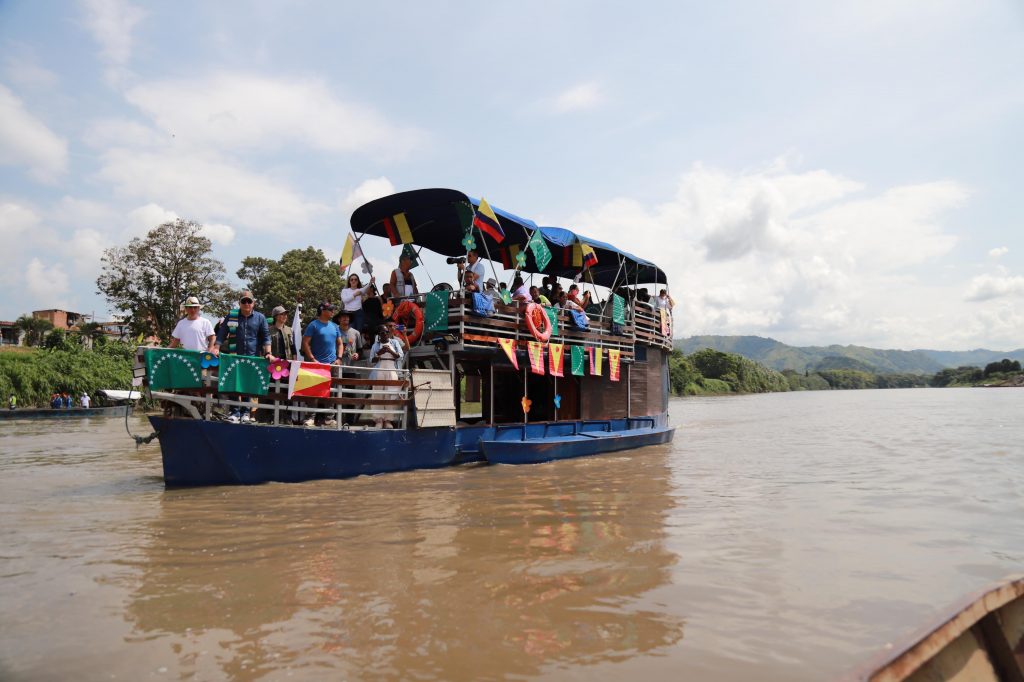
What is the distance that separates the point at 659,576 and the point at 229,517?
187 inches

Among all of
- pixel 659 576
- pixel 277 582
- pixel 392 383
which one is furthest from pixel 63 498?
pixel 659 576

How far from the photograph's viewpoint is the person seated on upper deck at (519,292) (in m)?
12.3

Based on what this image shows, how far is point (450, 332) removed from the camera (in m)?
11.0

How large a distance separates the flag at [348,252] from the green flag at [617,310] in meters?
5.82

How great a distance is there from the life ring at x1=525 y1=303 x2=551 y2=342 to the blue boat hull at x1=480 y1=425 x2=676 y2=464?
6.35ft

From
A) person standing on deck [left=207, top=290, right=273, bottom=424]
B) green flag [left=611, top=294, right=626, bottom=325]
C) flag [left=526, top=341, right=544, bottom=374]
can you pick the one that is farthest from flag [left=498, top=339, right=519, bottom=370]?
person standing on deck [left=207, top=290, right=273, bottom=424]

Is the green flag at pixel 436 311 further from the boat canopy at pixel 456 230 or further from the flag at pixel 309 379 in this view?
the flag at pixel 309 379

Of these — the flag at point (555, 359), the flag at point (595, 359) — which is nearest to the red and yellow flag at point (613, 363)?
the flag at point (595, 359)

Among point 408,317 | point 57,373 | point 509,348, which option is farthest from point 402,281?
point 57,373

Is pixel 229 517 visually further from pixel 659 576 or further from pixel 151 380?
pixel 659 576

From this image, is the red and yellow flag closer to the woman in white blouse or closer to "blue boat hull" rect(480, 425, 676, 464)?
"blue boat hull" rect(480, 425, 676, 464)

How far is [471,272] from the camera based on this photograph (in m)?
11.2

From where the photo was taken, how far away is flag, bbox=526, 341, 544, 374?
1198cm

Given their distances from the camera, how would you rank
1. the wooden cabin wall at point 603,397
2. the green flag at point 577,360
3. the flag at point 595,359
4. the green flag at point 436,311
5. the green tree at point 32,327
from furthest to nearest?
the green tree at point 32,327 → the wooden cabin wall at point 603,397 → the flag at point 595,359 → the green flag at point 577,360 → the green flag at point 436,311
